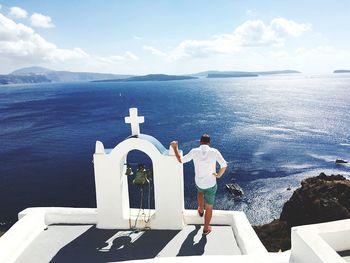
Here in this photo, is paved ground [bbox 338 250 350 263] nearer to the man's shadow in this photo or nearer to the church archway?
the man's shadow

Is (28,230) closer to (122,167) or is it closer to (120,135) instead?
(122,167)

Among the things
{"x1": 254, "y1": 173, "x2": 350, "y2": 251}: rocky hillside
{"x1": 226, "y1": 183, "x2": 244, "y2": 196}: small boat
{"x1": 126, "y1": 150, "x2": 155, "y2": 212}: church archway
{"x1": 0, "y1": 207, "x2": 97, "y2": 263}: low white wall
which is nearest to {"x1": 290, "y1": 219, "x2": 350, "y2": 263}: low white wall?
{"x1": 126, "y1": 150, "x2": 155, "y2": 212}: church archway

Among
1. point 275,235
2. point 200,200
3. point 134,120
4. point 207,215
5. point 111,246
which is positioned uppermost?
point 134,120

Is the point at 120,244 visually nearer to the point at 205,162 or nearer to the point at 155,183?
the point at 155,183

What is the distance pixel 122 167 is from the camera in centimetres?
634

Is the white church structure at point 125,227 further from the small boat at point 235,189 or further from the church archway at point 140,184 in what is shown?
the small boat at point 235,189

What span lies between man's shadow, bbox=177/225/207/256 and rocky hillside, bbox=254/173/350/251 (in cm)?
1803

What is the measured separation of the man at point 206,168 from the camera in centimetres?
557

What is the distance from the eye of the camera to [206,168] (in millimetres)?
5637

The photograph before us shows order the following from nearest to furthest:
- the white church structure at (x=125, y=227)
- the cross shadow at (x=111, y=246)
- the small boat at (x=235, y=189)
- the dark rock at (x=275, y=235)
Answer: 1. the cross shadow at (x=111, y=246)
2. the white church structure at (x=125, y=227)
3. the dark rock at (x=275, y=235)
4. the small boat at (x=235, y=189)

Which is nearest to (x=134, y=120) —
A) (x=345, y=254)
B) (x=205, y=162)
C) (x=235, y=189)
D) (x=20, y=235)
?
(x=205, y=162)

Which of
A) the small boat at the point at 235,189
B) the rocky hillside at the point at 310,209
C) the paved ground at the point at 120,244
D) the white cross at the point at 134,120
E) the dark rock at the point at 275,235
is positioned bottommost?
the small boat at the point at 235,189

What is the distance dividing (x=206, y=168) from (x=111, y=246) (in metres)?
2.03

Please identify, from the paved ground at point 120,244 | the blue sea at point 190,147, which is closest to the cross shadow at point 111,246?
the paved ground at point 120,244
